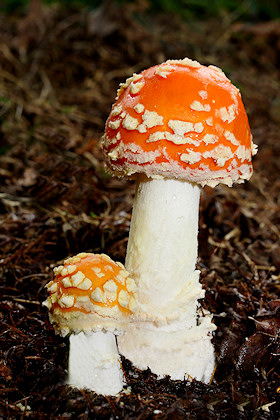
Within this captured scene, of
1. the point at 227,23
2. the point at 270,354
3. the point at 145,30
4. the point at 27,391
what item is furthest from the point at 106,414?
the point at 227,23

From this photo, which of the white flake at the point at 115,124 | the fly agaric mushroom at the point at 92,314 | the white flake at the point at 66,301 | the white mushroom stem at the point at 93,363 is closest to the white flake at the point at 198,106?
the white flake at the point at 115,124

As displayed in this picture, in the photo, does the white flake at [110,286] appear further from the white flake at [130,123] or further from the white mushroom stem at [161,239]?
the white flake at [130,123]

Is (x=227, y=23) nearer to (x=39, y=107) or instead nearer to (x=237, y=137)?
(x=39, y=107)

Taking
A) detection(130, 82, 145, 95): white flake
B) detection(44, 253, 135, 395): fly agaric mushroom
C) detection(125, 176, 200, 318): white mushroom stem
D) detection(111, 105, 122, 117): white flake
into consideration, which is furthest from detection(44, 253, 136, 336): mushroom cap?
detection(130, 82, 145, 95): white flake

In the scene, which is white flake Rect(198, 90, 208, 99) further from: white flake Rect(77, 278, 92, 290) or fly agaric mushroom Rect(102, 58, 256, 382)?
white flake Rect(77, 278, 92, 290)

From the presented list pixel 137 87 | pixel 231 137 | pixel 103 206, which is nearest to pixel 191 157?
pixel 231 137

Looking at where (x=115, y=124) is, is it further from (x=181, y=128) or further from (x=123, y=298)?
(x=123, y=298)
